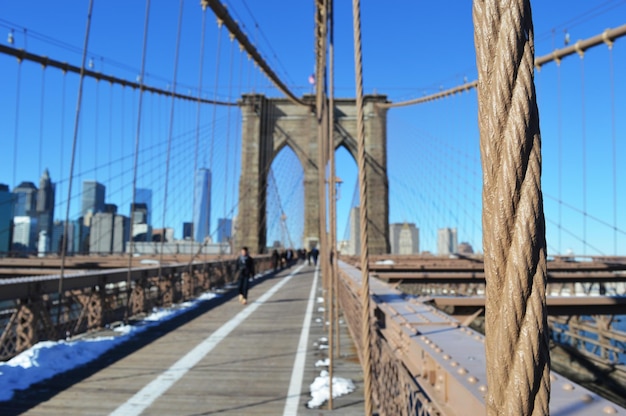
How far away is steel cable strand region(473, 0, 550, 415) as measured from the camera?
2.21ft

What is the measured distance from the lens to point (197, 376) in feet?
14.1

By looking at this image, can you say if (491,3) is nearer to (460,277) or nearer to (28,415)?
A: (28,415)

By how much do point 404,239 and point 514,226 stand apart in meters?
65.6

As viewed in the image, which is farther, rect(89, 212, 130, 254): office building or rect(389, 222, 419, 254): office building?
rect(389, 222, 419, 254): office building

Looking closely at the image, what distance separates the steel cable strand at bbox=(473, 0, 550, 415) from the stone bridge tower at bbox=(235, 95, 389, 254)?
1599 inches

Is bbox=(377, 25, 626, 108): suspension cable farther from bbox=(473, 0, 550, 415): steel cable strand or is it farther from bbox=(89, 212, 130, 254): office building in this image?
bbox=(89, 212, 130, 254): office building

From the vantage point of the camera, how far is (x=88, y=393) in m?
3.70

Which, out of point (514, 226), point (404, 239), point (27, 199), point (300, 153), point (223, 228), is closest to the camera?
point (514, 226)

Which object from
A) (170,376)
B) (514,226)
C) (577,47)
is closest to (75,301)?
(170,376)

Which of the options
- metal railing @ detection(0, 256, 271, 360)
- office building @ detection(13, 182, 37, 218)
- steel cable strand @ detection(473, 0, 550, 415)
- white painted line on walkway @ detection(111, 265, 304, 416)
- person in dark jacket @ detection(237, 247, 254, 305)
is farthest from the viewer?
office building @ detection(13, 182, 37, 218)

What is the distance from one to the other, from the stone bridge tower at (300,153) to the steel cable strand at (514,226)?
40.6m

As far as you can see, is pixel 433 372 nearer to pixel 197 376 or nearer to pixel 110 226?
pixel 197 376

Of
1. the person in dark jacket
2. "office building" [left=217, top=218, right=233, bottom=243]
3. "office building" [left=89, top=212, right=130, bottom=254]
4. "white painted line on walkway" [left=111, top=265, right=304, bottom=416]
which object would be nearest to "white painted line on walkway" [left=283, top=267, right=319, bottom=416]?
"white painted line on walkway" [left=111, top=265, right=304, bottom=416]

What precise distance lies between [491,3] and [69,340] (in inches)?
237
